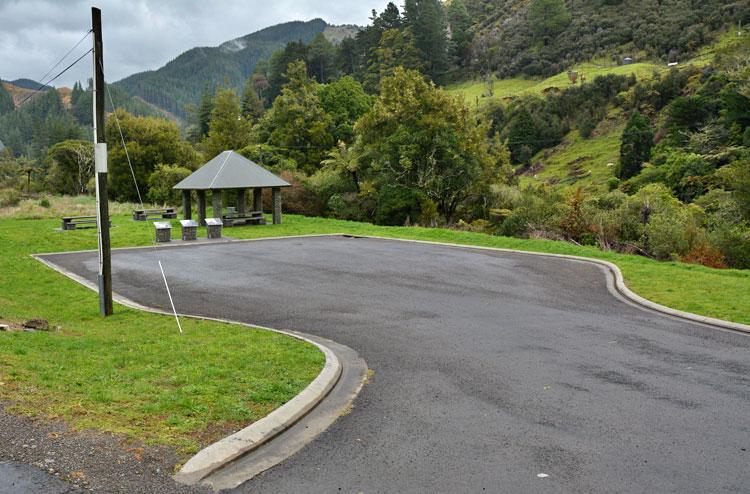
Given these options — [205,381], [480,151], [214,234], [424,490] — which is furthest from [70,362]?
[480,151]

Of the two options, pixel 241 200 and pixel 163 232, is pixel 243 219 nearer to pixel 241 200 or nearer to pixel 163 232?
pixel 241 200

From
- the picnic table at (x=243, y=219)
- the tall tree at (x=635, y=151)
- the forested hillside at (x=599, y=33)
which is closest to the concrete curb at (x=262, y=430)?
the picnic table at (x=243, y=219)

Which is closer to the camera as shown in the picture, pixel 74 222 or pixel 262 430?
pixel 262 430

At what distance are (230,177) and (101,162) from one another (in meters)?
17.4

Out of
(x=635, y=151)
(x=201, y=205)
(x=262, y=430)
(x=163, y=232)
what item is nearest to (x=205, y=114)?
(x=635, y=151)

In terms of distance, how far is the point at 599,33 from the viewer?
90.2 m

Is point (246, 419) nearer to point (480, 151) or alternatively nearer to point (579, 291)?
point (579, 291)

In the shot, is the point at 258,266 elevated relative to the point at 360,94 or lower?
lower

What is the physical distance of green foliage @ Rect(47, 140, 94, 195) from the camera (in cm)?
6203

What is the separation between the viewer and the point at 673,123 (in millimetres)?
52125

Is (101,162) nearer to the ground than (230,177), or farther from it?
nearer to the ground

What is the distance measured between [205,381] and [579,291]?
9.24 m

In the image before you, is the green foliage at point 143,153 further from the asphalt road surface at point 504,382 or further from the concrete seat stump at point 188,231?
the asphalt road surface at point 504,382

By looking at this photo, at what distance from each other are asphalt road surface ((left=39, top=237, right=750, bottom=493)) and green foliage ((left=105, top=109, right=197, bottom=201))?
42830 millimetres
